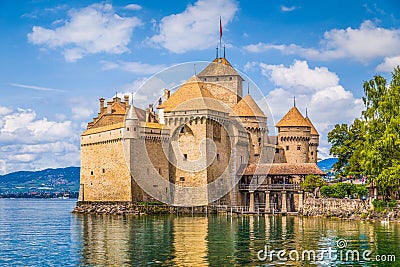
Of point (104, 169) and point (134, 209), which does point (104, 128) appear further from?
point (134, 209)

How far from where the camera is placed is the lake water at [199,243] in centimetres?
2445

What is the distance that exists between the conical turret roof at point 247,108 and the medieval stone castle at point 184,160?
1.01 metres

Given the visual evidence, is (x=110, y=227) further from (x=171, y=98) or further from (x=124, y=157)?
(x=171, y=98)

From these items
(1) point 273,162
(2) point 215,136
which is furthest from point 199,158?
Result: (1) point 273,162

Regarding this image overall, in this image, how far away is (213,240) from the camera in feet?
103

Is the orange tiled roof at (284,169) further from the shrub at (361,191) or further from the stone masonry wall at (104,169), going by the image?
the stone masonry wall at (104,169)

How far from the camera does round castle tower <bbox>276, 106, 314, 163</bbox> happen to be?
6625cm

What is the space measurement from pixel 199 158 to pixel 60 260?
30.6m

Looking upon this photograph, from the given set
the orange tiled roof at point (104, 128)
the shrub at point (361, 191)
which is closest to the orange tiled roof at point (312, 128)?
the shrub at point (361, 191)

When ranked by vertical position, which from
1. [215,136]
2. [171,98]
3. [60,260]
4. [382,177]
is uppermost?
[171,98]

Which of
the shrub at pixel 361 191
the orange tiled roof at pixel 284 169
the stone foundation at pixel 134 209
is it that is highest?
the orange tiled roof at pixel 284 169

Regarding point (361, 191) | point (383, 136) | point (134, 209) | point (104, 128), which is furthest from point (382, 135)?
point (104, 128)

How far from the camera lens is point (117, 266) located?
75.5 feet

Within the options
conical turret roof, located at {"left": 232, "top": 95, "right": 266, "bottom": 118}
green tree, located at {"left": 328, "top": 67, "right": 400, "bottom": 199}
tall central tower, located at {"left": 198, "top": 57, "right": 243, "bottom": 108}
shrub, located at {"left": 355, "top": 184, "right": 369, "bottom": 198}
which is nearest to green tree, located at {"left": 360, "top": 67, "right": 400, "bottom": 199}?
green tree, located at {"left": 328, "top": 67, "right": 400, "bottom": 199}
